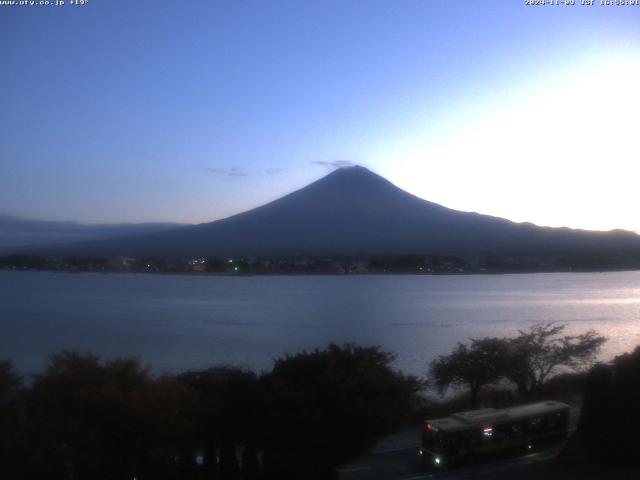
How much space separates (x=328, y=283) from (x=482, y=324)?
17.4m

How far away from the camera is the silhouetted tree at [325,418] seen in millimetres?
7066

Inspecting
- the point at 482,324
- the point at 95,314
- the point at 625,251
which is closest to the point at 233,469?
the point at 482,324

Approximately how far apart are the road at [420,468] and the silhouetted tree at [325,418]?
1.36 feet

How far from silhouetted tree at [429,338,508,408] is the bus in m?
3.62

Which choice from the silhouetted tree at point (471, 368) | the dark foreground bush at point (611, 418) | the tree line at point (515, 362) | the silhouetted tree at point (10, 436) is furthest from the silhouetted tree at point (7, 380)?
the silhouetted tree at point (471, 368)

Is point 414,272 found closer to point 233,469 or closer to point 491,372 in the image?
point 491,372

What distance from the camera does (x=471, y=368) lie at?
40.4 ft

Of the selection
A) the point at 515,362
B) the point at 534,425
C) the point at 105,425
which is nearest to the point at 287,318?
the point at 515,362

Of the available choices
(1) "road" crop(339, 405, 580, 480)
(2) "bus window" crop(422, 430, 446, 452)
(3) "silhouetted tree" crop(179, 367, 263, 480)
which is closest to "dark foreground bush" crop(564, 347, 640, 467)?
(1) "road" crop(339, 405, 580, 480)

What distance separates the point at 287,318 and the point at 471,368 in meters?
10.0

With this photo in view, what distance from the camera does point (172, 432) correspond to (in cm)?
655

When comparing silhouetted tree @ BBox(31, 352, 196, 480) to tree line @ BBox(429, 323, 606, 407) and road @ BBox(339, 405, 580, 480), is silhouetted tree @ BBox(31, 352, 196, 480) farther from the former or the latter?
tree line @ BBox(429, 323, 606, 407)

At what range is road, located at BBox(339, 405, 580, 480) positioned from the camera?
269 inches

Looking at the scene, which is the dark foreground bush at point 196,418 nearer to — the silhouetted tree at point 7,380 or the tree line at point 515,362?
the silhouetted tree at point 7,380
